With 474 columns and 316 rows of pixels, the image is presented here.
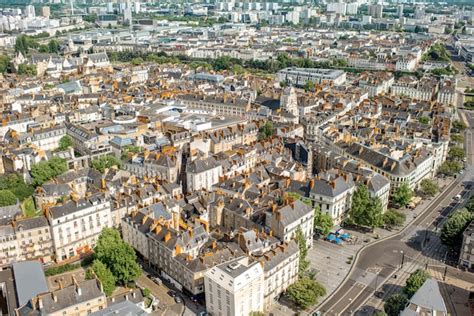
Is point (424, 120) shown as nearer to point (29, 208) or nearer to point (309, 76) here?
point (309, 76)

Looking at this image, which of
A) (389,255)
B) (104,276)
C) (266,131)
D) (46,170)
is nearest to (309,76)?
(266,131)

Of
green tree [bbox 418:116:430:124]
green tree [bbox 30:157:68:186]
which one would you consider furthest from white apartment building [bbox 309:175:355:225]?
green tree [bbox 418:116:430:124]

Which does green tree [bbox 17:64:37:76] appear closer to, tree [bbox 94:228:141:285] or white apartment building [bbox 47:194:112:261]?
white apartment building [bbox 47:194:112:261]

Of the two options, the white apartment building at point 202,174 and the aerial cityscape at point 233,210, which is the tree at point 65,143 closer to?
the aerial cityscape at point 233,210

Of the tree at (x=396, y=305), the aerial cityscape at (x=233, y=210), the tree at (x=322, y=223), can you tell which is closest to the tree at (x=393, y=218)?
the aerial cityscape at (x=233, y=210)

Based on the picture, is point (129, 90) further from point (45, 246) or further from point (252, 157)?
point (45, 246)

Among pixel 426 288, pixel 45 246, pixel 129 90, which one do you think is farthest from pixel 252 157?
pixel 129 90
